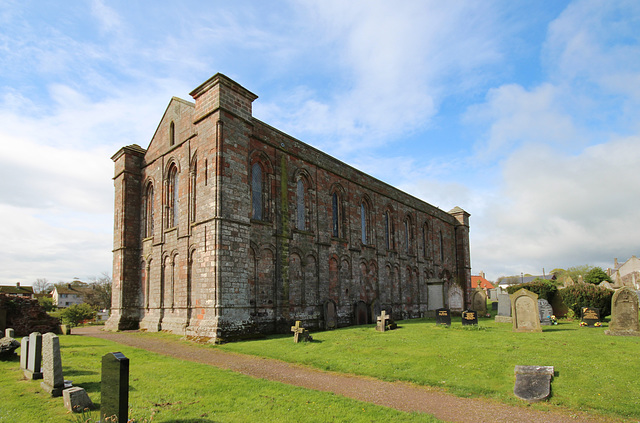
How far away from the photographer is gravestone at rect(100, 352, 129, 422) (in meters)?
5.52

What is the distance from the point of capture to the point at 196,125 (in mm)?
18984

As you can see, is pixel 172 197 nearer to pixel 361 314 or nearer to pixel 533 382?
pixel 361 314

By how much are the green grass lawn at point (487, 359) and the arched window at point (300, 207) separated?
7.34m

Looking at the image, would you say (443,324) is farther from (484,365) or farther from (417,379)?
(417,379)

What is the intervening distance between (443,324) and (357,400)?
12.0 m

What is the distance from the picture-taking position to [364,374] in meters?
10.7

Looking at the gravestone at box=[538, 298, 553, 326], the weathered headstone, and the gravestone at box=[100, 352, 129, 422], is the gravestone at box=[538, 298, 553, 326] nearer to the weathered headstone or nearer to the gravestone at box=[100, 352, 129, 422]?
the weathered headstone

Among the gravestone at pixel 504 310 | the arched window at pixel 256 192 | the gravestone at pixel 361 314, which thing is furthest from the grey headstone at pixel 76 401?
the gravestone at pixel 504 310

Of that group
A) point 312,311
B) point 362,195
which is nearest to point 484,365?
point 312,311

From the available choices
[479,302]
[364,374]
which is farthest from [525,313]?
[479,302]

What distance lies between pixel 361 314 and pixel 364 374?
13.5 m

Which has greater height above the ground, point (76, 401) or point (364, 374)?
point (76, 401)

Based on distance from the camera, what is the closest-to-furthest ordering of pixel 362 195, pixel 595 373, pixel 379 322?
pixel 595 373, pixel 379 322, pixel 362 195

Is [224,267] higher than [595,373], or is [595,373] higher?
[224,267]
